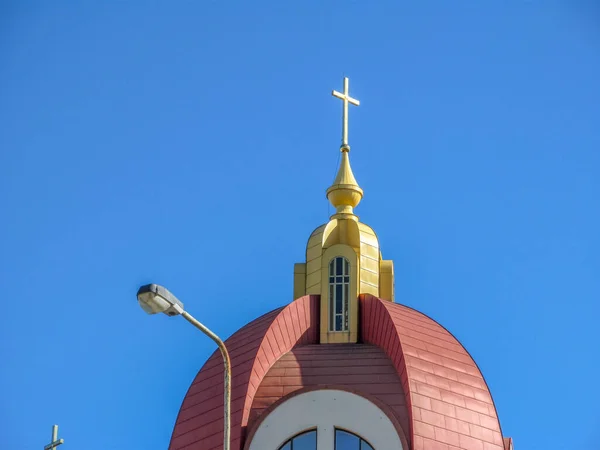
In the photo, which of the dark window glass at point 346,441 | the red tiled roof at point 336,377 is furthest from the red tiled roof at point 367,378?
the dark window glass at point 346,441

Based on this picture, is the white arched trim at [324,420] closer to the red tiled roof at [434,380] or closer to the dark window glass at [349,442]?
the dark window glass at [349,442]

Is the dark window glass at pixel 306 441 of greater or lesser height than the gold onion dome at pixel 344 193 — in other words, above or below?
below

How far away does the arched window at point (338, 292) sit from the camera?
29984 mm

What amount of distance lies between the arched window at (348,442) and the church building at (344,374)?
19mm

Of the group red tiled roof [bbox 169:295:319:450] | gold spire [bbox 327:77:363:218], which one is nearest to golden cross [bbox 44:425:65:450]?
red tiled roof [bbox 169:295:319:450]

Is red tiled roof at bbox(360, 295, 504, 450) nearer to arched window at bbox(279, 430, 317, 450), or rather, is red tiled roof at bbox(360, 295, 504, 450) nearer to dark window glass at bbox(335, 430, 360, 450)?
dark window glass at bbox(335, 430, 360, 450)

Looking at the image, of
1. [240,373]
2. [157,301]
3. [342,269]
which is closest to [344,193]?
[342,269]

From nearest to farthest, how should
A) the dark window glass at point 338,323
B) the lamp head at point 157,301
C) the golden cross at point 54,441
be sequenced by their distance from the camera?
the lamp head at point 157,301
the golden cross at point 54,441
the dark window glass at point 338,323

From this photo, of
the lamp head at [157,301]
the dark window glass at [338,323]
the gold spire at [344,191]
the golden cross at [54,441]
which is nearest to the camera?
the lamp head at [157,301]

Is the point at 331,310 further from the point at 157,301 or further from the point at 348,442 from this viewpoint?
the point at 157,301

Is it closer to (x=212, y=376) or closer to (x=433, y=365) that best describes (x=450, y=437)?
(x=433, y=365)

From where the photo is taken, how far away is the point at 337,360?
28.3 meters

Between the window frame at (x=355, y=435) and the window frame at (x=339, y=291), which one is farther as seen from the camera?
the window frame at (x=339, y=291)

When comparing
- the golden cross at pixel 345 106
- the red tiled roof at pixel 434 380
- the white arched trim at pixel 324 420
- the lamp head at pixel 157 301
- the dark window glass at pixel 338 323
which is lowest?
the lamp head at pixel 157 301
